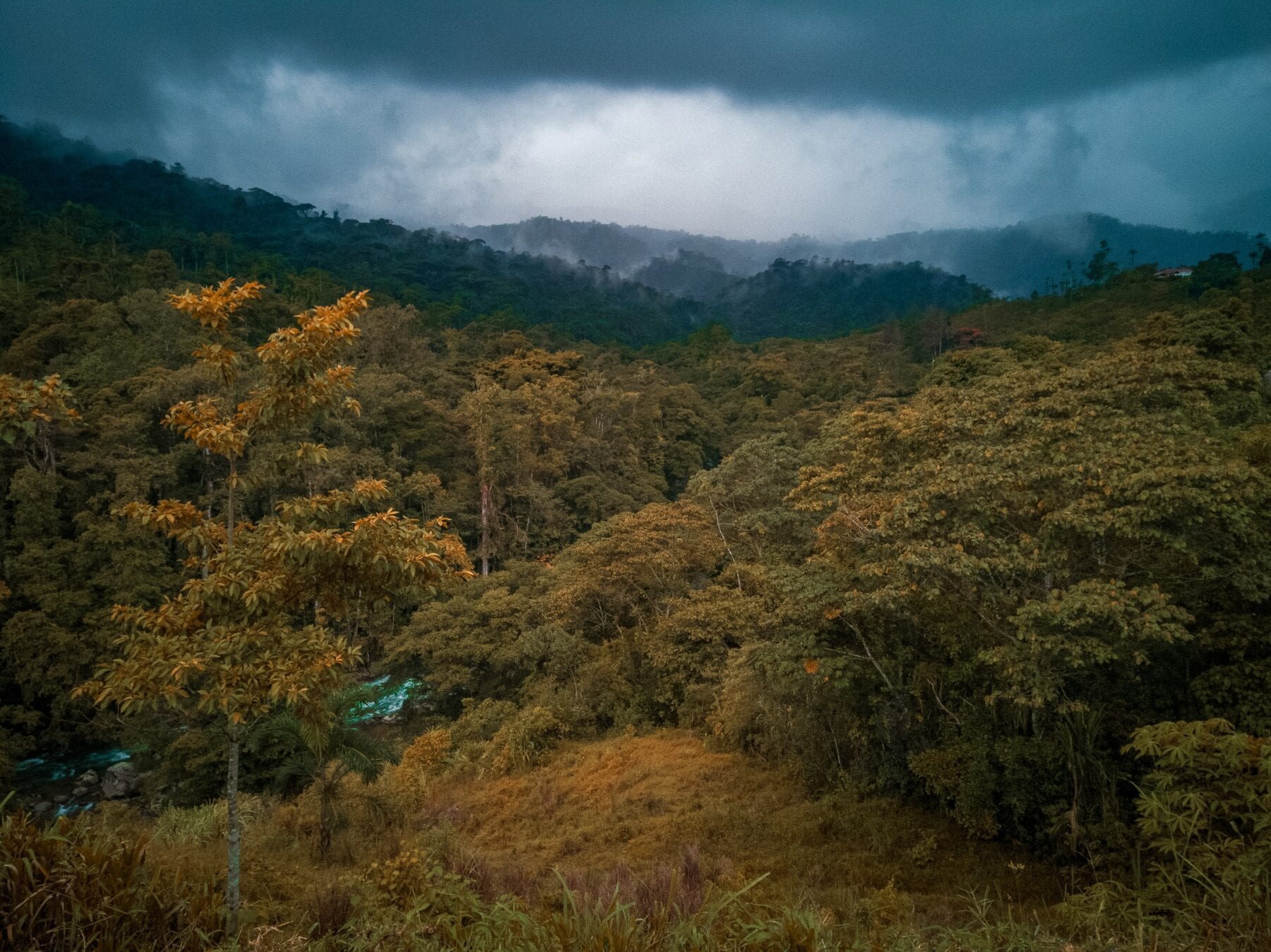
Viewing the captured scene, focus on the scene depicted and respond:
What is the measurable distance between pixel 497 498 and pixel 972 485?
2623 cm

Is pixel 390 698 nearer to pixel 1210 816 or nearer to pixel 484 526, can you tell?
pixel 484 526

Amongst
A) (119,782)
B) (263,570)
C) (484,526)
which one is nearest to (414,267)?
(484,526)

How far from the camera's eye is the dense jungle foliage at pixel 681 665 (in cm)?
370

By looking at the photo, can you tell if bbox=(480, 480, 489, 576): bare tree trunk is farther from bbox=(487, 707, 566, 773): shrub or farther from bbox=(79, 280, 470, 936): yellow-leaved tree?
bbox=(79, 280, 470, 936): yellow-leaved tree

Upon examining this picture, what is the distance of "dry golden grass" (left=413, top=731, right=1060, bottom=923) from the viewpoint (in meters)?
7.29

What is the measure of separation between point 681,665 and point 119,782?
14.9 m

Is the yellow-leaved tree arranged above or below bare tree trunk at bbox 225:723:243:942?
above

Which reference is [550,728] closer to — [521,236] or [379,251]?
[379,251]

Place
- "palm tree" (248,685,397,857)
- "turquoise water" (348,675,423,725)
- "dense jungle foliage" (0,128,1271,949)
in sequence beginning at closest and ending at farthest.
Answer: "dense jungle foliage" (0,128,1271,949) < "palm tree" (248,685,397,857) < "turquoise water" (348,675,423,725)

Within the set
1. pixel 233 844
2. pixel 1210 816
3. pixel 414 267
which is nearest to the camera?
pixel 233 844

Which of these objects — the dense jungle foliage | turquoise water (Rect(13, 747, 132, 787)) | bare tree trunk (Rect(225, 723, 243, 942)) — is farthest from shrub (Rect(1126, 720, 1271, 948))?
turquoise water (Rect(13, 747, 132, 787))

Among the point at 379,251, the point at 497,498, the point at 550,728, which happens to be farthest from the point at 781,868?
the point at 379,251

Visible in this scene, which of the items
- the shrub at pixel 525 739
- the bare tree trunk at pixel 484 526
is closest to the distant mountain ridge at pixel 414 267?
the bare tree trunk at pixel 484 526

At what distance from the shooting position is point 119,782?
17.5 m
